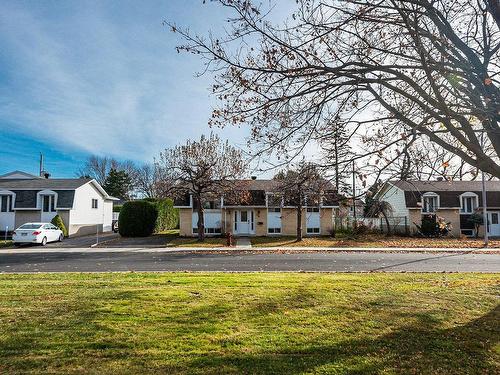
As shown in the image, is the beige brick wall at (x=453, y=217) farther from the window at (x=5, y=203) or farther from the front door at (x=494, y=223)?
the window at (x=5, y=203)

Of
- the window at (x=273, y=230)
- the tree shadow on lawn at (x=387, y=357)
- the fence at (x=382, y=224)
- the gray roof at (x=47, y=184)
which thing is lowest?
the tree shadow on lawn at (x=387, y=357)

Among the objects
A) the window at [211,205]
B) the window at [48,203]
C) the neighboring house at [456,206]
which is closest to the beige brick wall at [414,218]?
the neighboring house at [456,206]

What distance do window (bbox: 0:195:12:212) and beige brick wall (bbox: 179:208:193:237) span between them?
1554 centimetres

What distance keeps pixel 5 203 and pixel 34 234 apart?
1001 centimetres

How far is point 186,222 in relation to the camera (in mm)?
31688

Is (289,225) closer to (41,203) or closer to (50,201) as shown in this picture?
(50,201)

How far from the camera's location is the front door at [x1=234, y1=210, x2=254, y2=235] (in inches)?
1284

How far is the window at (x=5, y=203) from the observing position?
32375 millimetres

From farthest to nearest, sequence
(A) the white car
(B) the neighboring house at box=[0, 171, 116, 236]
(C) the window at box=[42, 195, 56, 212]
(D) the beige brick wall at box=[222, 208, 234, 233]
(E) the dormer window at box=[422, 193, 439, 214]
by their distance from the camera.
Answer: (E) the dormer window at box=[422, 193, 439, 214]
(C) the window at box=[42, 195, 56, 212]
(D) the beige brick wall at box=[222, 208, 234, 233]
(B) the neighboring house at box=[0, 171, 116, 236]
(A) the white car

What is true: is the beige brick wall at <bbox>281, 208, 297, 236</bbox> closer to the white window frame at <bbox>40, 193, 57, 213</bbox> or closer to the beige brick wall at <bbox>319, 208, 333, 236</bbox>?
the beige brick wall at <bbox>319, 208, 333, 236</bbox>

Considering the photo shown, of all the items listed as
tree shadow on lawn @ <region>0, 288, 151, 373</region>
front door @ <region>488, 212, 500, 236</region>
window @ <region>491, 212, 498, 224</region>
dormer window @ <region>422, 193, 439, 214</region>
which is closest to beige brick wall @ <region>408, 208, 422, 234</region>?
dormer window @ <region>422, 193, 439, 214</region>

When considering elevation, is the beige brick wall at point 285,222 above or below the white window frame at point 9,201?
below

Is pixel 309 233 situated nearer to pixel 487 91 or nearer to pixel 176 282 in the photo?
pixel 176 282

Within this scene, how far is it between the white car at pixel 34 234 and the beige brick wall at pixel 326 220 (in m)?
22.0
